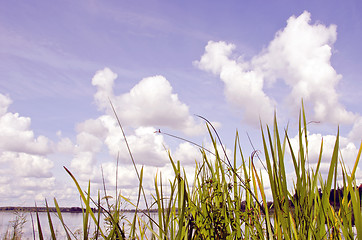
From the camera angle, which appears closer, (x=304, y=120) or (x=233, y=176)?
(x=304, y=120)

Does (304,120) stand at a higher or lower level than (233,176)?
higher

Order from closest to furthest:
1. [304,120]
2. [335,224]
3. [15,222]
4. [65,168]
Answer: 1. [65,168]
2. [304,120]
3. [335,224]
4. [15,222]

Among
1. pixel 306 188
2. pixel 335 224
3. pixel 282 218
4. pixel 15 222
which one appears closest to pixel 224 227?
pixel 282 218

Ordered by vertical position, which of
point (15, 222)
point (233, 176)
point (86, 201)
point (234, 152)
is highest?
point (234, 152)

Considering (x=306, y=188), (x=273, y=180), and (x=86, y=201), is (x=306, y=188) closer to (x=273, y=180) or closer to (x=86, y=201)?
(x=273, y=180)

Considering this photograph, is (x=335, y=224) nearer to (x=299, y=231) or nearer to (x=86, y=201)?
(x=299, y=231)

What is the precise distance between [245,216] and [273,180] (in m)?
0.34

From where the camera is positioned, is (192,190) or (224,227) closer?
(224,227)

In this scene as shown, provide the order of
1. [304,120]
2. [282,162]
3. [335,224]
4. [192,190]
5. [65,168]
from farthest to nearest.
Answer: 1. [192,190]
2. [335,224]
3. [304,120]
4. [282,162]
5. [65,168]

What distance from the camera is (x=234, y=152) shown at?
7.88 feet

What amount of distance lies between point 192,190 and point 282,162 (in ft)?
2.56

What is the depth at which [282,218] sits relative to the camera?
5.82ft

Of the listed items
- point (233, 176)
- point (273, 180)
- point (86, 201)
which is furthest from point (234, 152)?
point (86, 201)

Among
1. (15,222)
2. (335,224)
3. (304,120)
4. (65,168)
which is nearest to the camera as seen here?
(65,168)
